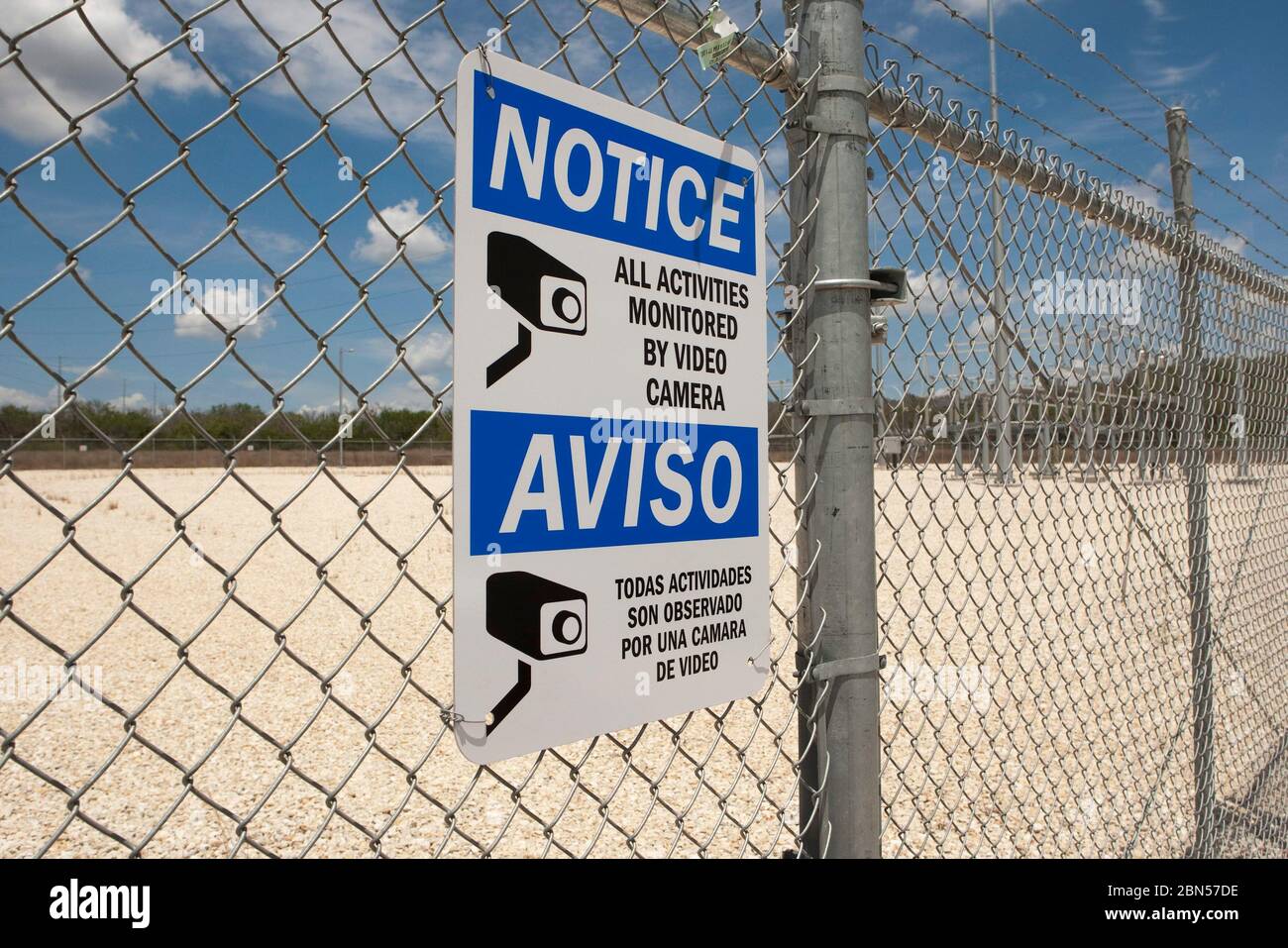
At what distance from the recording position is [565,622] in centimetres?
144

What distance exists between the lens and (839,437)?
6.23ft

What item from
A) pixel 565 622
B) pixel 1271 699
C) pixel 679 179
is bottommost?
pixel 1271 699

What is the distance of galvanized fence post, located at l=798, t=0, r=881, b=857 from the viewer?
1.91 metres

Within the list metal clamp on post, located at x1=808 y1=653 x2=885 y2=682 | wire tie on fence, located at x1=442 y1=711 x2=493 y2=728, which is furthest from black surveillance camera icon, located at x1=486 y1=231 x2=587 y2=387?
metal clamp on post, located at x1=808 y1=653 x2=885 y2=682

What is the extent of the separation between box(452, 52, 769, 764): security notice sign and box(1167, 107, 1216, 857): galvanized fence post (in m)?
3.02

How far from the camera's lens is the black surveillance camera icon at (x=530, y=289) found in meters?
1.36

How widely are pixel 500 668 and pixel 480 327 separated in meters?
0.55

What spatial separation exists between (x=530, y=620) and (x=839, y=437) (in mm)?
875

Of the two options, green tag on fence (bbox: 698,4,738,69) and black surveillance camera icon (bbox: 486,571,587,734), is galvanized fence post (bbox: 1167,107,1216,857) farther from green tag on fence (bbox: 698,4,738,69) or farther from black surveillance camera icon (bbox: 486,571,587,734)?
black surveillance camera icon (bbox: 486,571,587,734)

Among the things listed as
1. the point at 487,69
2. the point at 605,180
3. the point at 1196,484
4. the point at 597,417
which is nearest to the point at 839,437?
the point at 597,417

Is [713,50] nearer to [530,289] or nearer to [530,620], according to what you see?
[530,289]

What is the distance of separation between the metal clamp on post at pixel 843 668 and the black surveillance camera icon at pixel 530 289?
964mm
